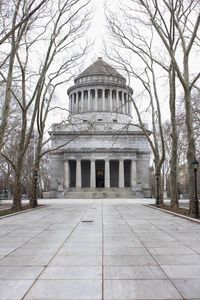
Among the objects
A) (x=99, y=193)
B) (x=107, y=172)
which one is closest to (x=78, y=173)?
(x=107, y=172)

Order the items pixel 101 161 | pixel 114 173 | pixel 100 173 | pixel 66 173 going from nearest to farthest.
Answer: pixel 66 173 < pixel 101 161 < pixel 114 173 < pixel 100 173

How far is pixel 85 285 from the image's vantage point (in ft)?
19.1

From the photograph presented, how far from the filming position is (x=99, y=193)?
60.7 meters

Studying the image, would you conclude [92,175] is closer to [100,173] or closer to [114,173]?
[100,173]

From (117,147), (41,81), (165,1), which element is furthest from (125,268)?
(117,147)

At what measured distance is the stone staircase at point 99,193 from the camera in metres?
59.2

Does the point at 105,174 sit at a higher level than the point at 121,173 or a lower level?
→ lower

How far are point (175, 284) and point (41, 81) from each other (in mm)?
22308

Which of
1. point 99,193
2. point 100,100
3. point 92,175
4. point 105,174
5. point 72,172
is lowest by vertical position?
point 99,193

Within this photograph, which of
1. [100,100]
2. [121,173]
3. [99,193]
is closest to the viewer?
[99,193]

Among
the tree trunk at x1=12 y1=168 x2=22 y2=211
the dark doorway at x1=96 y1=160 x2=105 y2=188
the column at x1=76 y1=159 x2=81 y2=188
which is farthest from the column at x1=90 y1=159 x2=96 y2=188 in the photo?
the tree trunk at x1=12 y1=168 x2=22 y2=211

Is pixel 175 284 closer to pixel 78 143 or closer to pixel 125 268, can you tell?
pixel 125 268

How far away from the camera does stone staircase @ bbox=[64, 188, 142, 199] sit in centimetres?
5916

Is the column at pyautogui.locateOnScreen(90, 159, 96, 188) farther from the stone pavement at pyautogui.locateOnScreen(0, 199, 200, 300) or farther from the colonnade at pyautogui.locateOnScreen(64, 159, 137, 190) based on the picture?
the stone pavement at pyautogui.locateOnScreen(0, 199, 200, 300)
